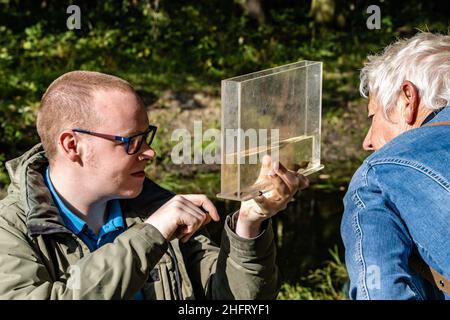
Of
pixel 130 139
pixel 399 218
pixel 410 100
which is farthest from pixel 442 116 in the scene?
pixel 130 139

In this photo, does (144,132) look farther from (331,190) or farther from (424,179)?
(331,190)

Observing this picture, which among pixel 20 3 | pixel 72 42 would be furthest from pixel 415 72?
pixel 20 3

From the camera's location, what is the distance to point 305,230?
21.3 feet

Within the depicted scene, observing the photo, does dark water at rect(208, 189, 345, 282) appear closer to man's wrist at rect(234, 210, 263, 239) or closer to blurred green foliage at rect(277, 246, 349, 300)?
blurred green foliage at rect(277, 246, 349, 300)

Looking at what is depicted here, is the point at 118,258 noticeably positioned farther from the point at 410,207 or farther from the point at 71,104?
the point at 410,207

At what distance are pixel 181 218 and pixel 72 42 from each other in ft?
26.2

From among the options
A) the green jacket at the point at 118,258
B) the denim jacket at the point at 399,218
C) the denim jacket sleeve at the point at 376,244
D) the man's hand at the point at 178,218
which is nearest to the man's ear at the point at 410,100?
the denim jacket at the point at 399,218

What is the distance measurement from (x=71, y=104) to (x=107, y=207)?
1.35 ft

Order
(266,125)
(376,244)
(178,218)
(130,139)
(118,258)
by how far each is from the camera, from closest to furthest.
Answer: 1. (376,244)
2. (118,258)
3. (178,218)
4. (266,125)
5. (130,139)

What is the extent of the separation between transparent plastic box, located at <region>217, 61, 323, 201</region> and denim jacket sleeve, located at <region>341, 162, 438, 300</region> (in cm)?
37

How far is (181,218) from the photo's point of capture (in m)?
2.58

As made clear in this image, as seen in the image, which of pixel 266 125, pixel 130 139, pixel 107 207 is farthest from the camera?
pixel 107 207

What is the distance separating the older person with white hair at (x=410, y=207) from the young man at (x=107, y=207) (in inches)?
16.2

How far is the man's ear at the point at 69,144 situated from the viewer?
9.27 feet
